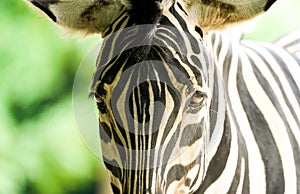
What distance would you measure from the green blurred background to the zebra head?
2957 mm

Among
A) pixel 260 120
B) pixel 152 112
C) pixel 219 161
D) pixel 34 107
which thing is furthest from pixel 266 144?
pixel 34 107

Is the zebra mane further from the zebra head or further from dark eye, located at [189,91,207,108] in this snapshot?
dark eye, located at [189,91,207,108]

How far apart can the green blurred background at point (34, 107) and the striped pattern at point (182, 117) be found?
108 inches

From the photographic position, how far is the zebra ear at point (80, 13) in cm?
243

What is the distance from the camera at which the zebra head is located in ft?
7.15

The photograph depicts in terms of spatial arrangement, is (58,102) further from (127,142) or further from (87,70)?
(127,142)

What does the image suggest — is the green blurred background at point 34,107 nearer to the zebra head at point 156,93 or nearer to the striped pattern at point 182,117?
the striped pattern at point 182,117

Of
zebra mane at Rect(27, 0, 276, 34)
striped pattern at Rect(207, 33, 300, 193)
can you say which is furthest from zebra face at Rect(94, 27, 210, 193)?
striped pattern at Rect(207, 33, 300, 193)

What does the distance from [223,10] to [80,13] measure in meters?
0.41

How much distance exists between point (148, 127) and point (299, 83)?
0.87 m

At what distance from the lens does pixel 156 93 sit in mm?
2170

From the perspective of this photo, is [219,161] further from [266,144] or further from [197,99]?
[197,99]

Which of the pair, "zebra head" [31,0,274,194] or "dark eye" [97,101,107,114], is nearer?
"zebra head" [31,0,274,194]

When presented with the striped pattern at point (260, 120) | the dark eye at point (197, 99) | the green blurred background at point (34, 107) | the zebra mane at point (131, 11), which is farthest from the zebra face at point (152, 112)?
the green blurred background at point (34, 107)
